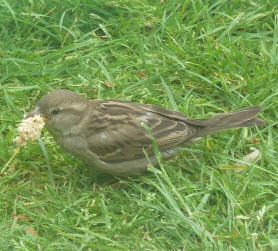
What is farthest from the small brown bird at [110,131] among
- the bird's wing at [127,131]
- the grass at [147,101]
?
the grass at [147,101]

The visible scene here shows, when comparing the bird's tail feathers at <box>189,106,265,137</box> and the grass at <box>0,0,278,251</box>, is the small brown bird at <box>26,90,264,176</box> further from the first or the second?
the grass at <box>0,0,278,251</box>

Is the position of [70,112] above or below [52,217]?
above

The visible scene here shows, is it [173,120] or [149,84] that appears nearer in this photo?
[173,120]

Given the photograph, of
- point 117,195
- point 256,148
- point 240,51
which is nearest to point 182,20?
point 240,51

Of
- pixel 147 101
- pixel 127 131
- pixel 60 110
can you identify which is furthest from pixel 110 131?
pixel 147 101

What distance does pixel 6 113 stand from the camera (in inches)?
263

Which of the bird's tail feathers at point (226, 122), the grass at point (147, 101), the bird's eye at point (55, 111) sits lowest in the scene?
the grass at point (147, 101)

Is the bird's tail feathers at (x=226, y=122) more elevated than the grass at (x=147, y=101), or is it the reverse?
the bird's tail feathers at (x=226, y=122)

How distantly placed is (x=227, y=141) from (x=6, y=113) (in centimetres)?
199

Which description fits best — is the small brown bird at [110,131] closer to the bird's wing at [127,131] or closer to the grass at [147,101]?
the bird's wing at [127,131]

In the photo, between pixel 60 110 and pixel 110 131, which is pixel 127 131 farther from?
pixel 60 110

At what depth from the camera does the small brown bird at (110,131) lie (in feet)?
19.7

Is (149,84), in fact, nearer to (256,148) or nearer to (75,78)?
(75,78)

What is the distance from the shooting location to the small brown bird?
19.7ft
